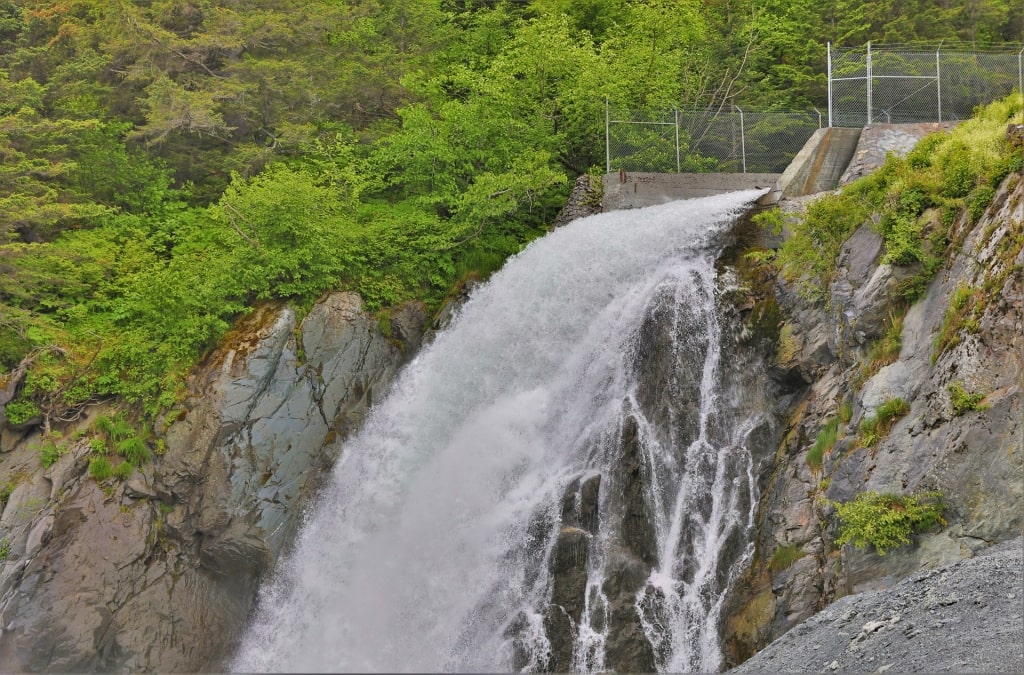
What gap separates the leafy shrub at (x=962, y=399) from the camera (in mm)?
8328

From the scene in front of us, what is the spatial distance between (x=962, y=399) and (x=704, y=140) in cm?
1095

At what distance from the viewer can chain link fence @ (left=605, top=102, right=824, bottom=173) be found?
17.6m

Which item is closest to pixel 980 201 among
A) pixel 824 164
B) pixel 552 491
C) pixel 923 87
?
pixel 824 164

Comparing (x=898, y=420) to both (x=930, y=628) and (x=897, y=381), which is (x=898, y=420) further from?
(x=930, y=628)

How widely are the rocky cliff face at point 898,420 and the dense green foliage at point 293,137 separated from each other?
7828 mm

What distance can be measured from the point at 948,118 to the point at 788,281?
6.09 metres

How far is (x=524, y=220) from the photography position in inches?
742

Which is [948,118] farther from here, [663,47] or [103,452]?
[103,452]

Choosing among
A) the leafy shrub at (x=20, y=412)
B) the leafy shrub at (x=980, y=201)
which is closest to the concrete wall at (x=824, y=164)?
the leafy shrub at (x=980, y=201)

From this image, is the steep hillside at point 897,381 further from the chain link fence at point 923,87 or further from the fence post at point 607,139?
the fence post at point 607,139

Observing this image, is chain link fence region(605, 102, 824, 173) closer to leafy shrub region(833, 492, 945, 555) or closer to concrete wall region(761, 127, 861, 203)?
concrete wall region(761, 127, 861, 203)

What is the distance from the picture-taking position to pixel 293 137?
19.3 metres

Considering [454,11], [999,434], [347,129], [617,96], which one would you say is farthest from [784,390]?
[454,11]

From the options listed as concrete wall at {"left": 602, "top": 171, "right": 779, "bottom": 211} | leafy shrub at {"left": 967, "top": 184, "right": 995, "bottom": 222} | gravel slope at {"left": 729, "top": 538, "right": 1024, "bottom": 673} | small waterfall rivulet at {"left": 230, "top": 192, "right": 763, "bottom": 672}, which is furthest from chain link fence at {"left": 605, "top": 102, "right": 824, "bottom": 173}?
gravel slope at {"left": 729, "top": 538, "right": 1024, "bottom": 673}
